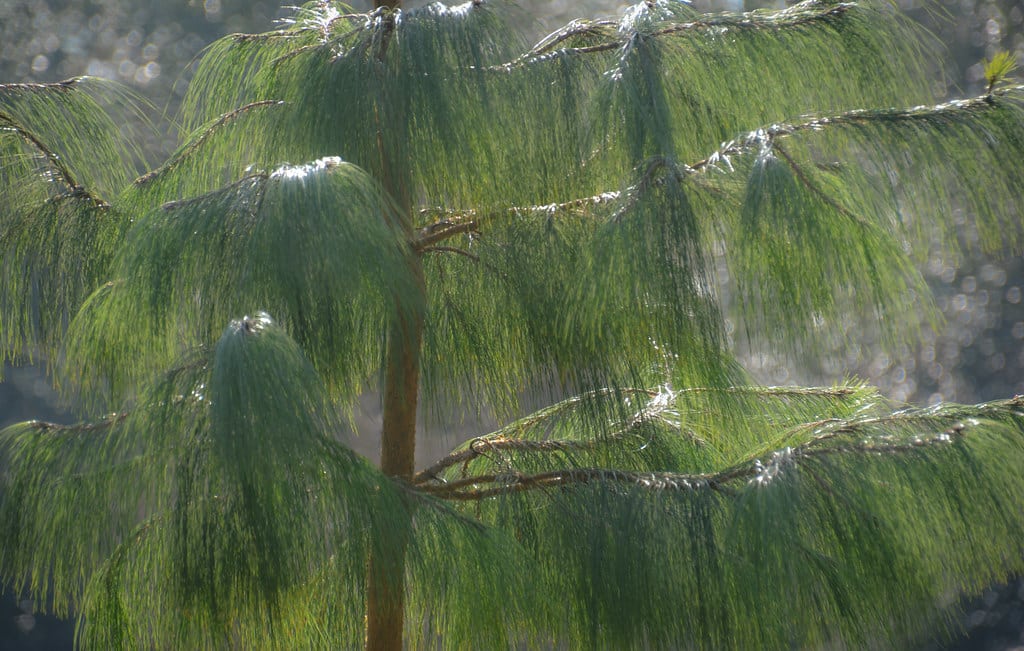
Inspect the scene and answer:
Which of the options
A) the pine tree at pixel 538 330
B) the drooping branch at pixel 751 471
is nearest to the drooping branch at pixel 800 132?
the pine tree at pixel 538 330

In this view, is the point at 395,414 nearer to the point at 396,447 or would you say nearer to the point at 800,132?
the point at 396,447

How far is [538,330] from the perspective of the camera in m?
0.80

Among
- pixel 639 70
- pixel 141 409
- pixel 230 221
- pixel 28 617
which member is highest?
pixel 639 70

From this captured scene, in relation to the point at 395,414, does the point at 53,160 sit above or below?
above

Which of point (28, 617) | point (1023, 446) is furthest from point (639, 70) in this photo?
point (28, 617)

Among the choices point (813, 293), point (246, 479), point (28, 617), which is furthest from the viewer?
point (28, 617)

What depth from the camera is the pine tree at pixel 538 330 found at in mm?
598

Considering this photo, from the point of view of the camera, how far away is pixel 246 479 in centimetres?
54

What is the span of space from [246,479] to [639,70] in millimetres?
395

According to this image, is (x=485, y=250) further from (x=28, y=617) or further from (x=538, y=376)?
(x=28, y=617)

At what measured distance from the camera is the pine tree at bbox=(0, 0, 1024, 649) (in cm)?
60

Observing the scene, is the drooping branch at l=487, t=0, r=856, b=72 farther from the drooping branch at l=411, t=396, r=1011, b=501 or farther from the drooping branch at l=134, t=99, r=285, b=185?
the drooping branch at l=411, t=396, r=1011, b=501

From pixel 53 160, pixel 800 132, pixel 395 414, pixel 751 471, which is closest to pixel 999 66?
pixel 800 132

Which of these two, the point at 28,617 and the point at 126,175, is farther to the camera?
the point at 28,617
